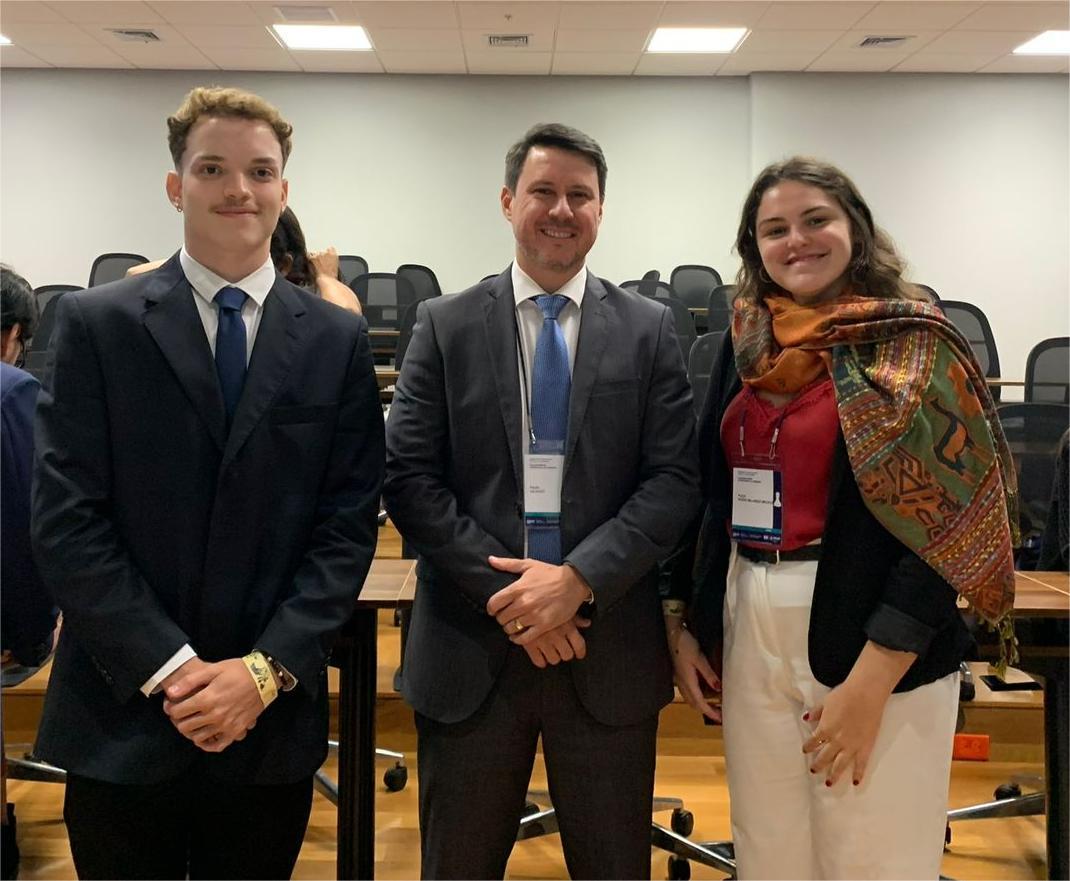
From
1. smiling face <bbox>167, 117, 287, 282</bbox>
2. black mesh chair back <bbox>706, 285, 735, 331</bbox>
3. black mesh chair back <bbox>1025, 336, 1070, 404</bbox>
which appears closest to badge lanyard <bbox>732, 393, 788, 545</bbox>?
smiling face <bbox>167, 117, 287, 282</bbox>

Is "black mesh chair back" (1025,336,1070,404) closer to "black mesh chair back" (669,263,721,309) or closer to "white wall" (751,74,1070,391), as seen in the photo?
"black mesh chair back" (669,263,721,309)

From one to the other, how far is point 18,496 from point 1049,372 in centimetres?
514

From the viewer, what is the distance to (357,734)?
1810 mm

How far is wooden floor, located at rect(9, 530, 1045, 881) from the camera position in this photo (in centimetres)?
231

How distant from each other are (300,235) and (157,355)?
140cm

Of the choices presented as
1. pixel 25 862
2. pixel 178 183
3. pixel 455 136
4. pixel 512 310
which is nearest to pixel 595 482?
pixel 512 310

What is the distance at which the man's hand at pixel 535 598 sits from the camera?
4.49 feet

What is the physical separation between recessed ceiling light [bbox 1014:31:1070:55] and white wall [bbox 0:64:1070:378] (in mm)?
697

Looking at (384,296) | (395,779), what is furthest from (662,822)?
(384,296)

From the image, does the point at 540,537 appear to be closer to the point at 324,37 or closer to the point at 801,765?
the point at 801,765

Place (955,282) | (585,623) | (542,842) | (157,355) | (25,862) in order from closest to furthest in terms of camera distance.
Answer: (157,355) → (585,623) → (25,862) → (542,842) → (955,282)

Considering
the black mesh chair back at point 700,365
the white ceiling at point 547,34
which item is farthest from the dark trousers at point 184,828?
the white ceiling at point 547,34

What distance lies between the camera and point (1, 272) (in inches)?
75.1

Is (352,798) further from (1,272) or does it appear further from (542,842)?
(1,272)
